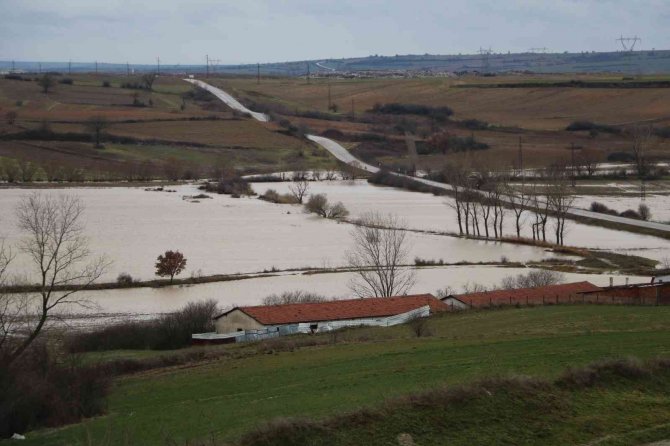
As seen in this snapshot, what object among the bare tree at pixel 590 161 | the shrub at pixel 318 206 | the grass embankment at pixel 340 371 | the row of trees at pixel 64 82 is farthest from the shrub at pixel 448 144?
the grass embankment at pixel 340 371

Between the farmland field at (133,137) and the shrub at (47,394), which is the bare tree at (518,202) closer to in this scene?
the farmland field at (133,137)

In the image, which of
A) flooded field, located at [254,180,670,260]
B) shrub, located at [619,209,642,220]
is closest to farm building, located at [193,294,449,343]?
flooded field, located at [254,180,670,260]

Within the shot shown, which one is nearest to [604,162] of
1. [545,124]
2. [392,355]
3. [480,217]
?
[545,124]

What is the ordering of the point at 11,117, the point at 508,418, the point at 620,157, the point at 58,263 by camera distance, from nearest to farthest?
1. the point at 508,418
2. the point at 58,263
3. the point at 620,157
4. the point at 11,117

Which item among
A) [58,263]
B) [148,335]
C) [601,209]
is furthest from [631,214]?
[148,335]

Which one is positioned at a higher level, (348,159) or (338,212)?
(348,159)

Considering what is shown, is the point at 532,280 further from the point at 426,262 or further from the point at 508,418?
the point at 508,418
